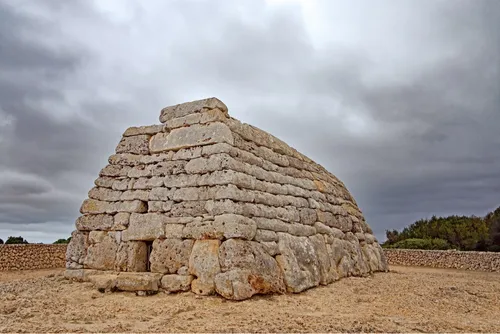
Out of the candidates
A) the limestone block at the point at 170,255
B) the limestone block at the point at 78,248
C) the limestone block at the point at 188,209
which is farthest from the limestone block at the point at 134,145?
the limestone block at the point at 170,255

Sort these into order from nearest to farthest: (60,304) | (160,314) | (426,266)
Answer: (160,314) < (60,304) < (426,266)

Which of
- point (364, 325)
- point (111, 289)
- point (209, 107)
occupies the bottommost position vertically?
point (364, 325)

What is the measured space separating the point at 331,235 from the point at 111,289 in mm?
4284

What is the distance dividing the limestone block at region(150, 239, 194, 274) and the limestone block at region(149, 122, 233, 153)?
5.54ft

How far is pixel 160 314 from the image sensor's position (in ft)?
16.9

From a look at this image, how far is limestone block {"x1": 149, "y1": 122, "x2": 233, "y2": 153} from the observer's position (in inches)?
271

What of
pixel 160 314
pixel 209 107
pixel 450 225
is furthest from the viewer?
pixel 450 225

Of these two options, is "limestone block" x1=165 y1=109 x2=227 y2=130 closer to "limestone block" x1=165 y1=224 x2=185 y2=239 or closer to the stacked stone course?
the stacked stone course

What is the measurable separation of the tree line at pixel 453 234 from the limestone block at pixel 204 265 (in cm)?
2205

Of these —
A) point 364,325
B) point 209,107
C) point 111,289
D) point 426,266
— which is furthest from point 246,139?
point 426,266

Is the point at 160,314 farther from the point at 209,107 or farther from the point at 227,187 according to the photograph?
the point at 209,107

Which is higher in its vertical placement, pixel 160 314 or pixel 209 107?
pixel 209 107

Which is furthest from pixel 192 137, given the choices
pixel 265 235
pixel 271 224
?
pixel 265 235

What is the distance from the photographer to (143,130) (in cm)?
795
